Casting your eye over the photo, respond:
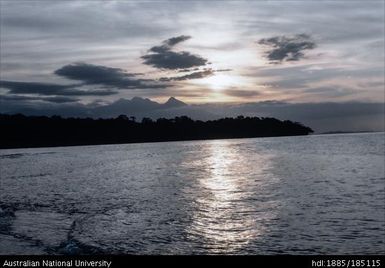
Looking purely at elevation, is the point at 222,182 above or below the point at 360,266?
below

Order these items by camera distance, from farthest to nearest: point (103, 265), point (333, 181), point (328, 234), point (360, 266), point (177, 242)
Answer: point (333, 181)
point (328, 234)
point (177, 242)
point (360, 266)
point (103, 265)

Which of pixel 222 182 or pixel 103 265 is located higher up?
pixel 103 265

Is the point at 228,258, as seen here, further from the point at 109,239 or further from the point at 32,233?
the point at 32,233

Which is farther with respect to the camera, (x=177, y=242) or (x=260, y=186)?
(x=260, y=186)

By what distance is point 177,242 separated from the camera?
2033cm

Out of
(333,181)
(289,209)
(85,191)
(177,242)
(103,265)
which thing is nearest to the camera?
(103,265)

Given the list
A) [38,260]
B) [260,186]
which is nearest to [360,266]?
[38,260]

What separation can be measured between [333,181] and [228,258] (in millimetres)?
46207

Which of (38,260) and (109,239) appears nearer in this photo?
(38,260)

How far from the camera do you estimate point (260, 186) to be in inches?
1828

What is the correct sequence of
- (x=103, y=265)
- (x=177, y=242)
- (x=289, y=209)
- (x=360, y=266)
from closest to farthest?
(x=103, y=265) < (x=360, y=266) < (x=177, y=242) < (x=289, y=209)

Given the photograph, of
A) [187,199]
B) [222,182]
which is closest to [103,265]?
[187,199]

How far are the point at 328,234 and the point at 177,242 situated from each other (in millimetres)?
7922

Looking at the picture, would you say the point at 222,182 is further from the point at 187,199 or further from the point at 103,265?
the point at 103,265
